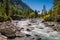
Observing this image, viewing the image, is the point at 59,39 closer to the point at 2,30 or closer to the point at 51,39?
the point at 51,39

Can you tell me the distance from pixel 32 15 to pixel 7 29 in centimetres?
12765

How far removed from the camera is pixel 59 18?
241ft

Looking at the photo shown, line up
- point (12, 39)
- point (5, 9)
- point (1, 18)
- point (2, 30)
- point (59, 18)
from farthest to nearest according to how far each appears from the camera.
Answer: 1. point (5, 9)
2. point (59, 18)
3. point (1, 18)
4. point (2, 30)
5. point (12, 39)

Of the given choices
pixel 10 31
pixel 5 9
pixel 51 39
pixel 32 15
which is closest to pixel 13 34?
pixel 10 31

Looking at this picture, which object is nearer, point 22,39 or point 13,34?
point 22,39

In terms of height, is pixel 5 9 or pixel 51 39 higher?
pixel 5 9

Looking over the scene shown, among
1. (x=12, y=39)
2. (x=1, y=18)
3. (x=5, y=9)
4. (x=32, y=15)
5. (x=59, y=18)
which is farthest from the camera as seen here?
(x=32, y=15)

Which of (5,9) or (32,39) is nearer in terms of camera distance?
(32,39)

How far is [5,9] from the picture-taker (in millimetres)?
93500

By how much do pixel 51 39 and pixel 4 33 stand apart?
962 cm

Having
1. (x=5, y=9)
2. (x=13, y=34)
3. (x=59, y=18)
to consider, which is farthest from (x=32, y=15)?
(x=13, y=34)

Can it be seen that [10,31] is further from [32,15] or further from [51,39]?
[32,15]

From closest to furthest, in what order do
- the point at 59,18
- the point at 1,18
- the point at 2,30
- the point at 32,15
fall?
the point at 2,30 < the point at 1,18 < the point at 59,18 < the point at 32,15

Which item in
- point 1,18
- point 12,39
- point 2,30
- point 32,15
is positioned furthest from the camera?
point 32,15
